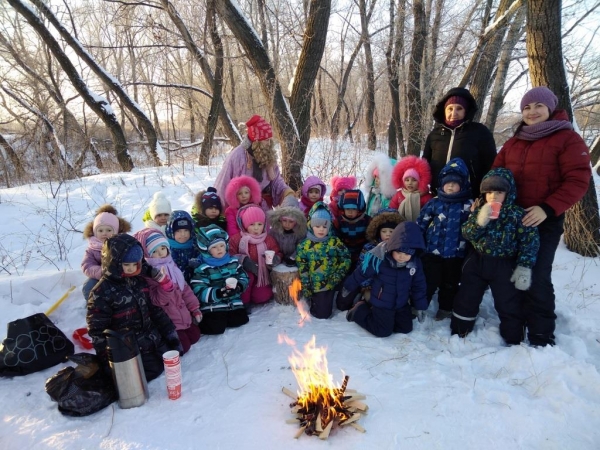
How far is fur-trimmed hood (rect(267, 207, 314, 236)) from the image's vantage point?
427 centimetres

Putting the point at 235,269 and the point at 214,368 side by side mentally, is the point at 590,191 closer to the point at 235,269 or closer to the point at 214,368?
the point at 235,269

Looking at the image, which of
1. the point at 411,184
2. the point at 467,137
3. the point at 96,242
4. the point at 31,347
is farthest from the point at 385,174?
the point at 31,347

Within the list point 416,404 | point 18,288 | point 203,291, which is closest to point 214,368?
point 203,291

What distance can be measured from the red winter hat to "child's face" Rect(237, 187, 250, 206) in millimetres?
747

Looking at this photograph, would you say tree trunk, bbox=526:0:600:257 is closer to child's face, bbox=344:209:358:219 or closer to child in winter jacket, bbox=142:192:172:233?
child's face, bbox=344:209:358:219

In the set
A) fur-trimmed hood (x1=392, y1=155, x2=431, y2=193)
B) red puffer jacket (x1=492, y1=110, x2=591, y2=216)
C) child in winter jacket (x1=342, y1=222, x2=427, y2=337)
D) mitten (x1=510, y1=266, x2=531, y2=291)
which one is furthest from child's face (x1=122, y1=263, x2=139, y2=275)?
red puffer jacket (x1=492, y1=110, x2=591, y2=216)

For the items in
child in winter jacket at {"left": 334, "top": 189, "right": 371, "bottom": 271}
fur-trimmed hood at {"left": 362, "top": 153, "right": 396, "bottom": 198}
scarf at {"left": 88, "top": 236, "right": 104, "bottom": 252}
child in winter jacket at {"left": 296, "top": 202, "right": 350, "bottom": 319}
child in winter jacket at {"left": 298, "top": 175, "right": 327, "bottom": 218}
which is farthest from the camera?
child in winter jacket at {"left": 298, "top": 175, "right": 327, "bottom": 218}

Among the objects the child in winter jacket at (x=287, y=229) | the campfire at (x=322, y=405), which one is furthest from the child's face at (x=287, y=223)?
the campfire at (x=322, y=405)

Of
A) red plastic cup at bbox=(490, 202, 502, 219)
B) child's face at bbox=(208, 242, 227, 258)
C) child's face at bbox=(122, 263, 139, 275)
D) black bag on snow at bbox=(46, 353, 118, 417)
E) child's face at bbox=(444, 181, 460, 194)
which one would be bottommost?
black bag on snow at bbox=(46, 353, 118, 417)

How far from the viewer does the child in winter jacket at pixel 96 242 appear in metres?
3.62

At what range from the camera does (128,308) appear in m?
2.95

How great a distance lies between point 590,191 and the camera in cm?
496

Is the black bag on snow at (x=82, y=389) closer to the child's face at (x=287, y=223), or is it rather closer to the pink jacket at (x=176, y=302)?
the pink jacket at (x=176, y=302)

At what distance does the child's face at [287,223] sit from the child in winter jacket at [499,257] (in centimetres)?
191
